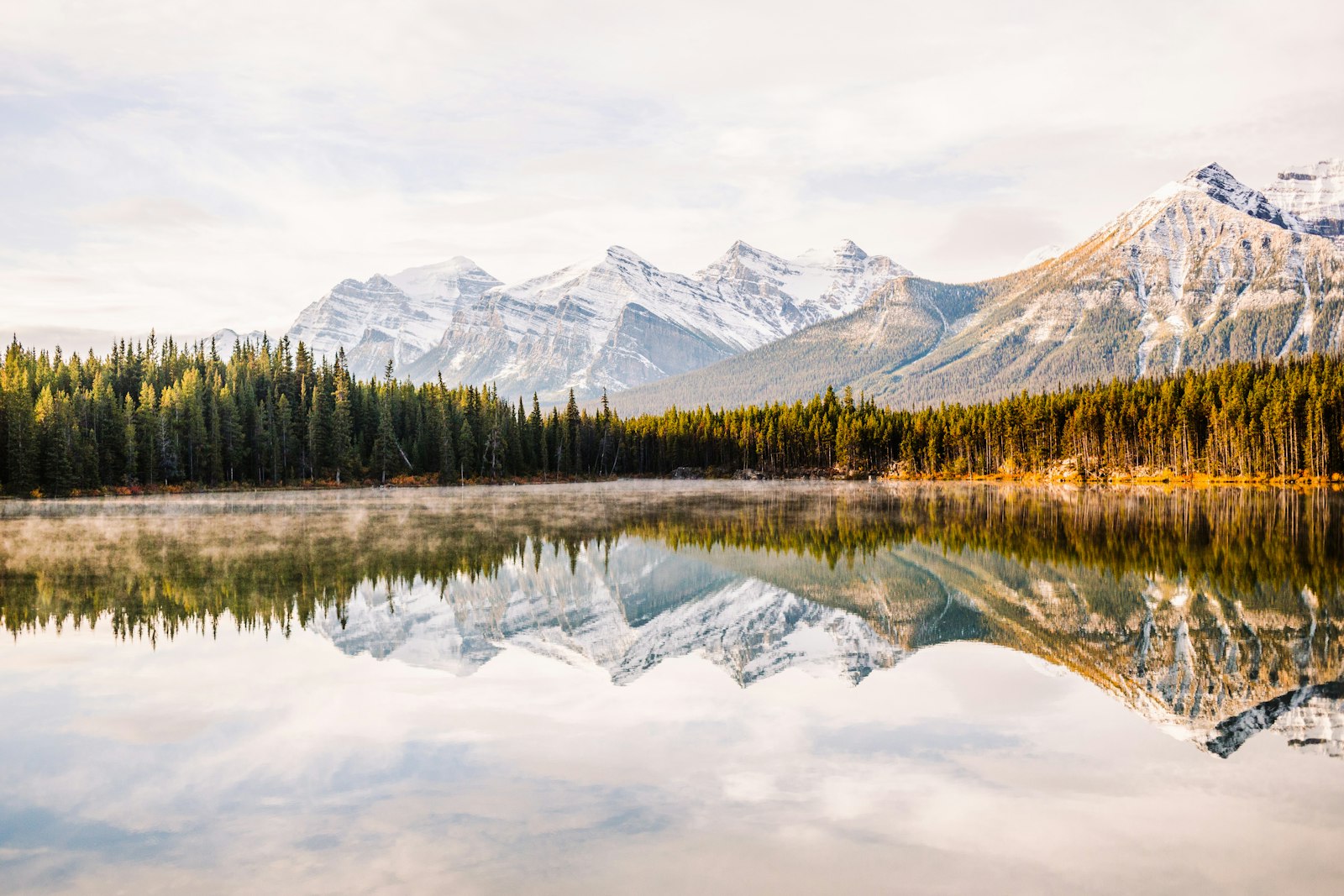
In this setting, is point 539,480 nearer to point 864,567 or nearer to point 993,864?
point 864,567

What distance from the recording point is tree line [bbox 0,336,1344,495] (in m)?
99.5

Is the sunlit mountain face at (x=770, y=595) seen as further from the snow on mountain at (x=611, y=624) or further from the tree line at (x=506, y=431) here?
the tree line at (x=506, y=431)

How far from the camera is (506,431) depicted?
464ft

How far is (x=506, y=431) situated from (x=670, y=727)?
130 metres

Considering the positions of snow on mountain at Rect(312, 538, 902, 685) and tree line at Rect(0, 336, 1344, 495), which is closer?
snow on mountain at Rect(312, 538, 902, 685)

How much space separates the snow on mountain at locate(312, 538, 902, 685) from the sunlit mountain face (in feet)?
0.32

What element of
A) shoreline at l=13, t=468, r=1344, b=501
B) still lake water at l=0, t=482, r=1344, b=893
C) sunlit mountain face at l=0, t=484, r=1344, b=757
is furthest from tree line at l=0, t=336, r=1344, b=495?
still lake water at l=0, t=482, r=1344, b=893

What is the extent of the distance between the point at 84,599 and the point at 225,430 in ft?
306

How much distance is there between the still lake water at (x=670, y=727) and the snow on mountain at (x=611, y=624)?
0.46 ft

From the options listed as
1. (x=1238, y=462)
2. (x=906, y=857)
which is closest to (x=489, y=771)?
(x=906, y=857)

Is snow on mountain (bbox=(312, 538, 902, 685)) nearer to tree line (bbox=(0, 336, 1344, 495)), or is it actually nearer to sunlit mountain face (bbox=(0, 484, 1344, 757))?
sunlit mountain face (bbox=(0, 484, 1344, 757))

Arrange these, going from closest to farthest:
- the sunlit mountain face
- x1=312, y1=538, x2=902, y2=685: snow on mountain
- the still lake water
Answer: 1. the still lake water
2. the sunlit mountain face
3. x1=312, y1=538, x2=902, y2=685: snow on mountain

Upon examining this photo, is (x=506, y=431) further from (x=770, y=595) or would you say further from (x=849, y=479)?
(x=770, y=595)

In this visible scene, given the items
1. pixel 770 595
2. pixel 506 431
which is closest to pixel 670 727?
pixel 770 595
